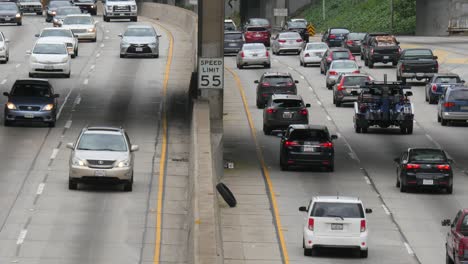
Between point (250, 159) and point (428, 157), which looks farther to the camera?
point (250, 159)

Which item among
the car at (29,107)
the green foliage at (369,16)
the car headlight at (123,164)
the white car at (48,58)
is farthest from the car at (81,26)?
the car headlight at (123,164)

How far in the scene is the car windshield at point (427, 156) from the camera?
41438 mm

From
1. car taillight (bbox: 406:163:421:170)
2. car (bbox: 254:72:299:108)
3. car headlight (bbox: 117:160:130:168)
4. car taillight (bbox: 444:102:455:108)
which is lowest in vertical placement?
car (bbox: 254:72:299:108)

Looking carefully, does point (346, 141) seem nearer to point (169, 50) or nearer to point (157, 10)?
point (169, 50)

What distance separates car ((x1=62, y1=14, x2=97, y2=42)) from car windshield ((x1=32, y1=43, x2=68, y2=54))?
1863cm

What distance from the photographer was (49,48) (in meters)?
66.8

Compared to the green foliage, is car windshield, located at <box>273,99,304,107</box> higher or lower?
higher

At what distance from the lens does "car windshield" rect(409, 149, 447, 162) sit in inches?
1631

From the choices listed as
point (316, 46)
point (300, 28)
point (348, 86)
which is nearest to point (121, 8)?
point (300, 28)

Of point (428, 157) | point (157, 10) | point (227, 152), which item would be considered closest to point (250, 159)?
point (227, 152)

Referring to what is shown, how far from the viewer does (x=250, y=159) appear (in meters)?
49.2

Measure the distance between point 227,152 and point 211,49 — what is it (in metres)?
3.91

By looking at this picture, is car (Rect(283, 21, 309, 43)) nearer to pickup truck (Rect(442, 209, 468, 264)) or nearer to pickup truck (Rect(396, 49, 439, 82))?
pickup truck (Rect(396, 49, 439, 82))

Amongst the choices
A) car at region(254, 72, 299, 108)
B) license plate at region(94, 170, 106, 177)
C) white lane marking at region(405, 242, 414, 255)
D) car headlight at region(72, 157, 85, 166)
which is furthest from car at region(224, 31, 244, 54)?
white lane marking at region(405, 242, 414, 255)
